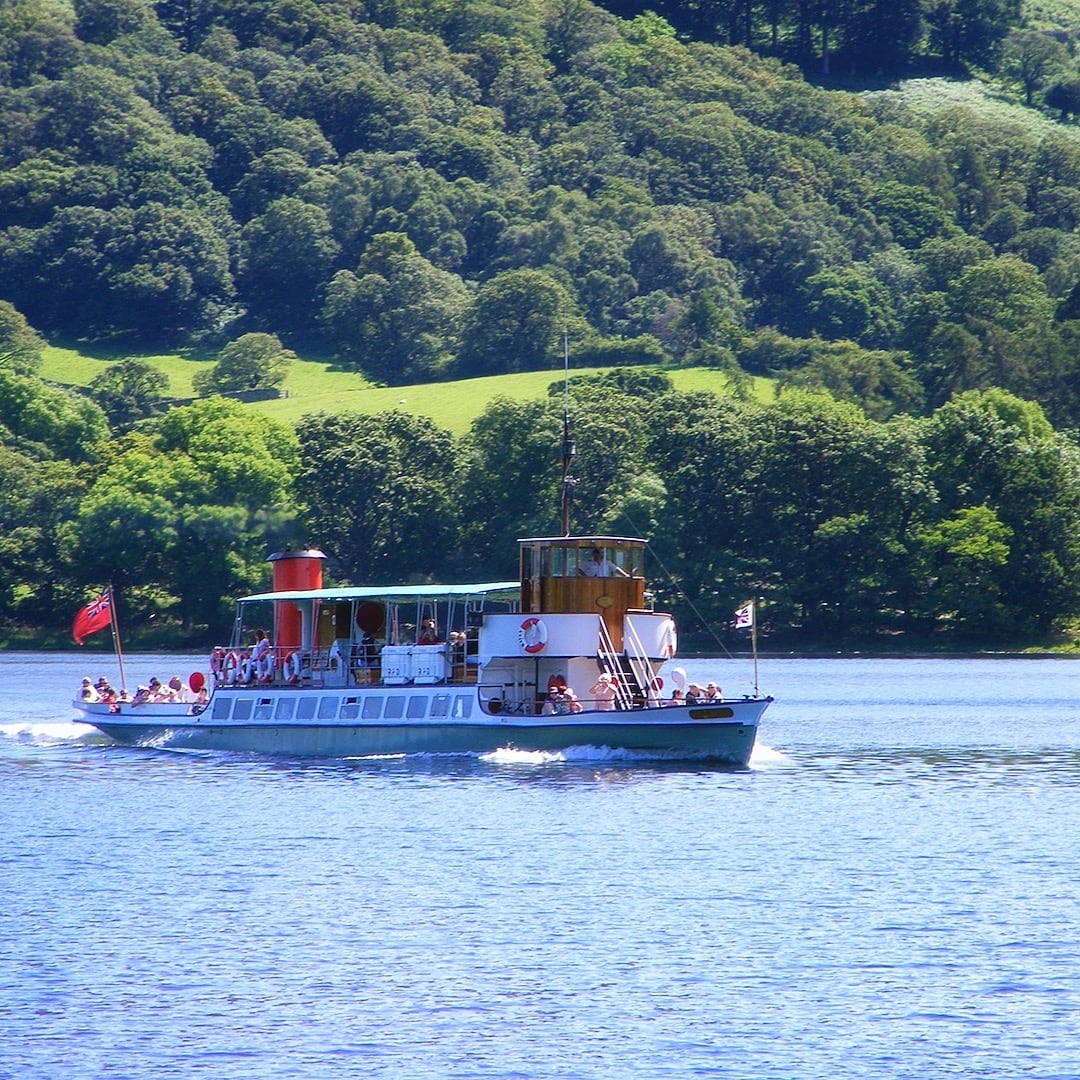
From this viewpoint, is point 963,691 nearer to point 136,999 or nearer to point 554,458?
point 554,458

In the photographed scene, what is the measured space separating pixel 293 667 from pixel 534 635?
11214mm

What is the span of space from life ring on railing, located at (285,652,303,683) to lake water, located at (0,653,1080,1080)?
3655mm

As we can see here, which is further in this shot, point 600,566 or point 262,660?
point 262,660

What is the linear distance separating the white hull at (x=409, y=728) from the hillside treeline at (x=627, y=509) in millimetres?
63431

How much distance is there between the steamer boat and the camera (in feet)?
206

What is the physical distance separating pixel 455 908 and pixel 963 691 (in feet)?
212

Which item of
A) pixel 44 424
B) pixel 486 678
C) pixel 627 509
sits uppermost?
pixel 44 424

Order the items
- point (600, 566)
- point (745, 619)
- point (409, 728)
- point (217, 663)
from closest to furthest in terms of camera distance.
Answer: point (745, 619) → point (600, 566) → point (409, 728) → point (217, 663)

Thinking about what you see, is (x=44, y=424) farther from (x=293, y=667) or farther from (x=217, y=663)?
(x=293, y=667)

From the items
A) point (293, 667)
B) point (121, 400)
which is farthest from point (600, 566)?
point (121, 400)

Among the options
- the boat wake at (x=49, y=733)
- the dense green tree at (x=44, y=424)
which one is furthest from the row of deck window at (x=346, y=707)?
the dense green tree at (x=44, y=424)

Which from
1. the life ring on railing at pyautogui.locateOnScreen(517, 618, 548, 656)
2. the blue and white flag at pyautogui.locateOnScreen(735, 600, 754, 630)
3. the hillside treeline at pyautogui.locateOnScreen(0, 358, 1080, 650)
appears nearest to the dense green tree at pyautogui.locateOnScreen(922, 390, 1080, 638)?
the hillside treeline at pyautogui.locateOnScreen(0, 358, 1080, 650)

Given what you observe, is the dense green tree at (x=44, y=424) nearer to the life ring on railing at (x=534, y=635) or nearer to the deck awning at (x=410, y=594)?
the deck awning at (x=410, y=594)

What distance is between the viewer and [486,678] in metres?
65.4
